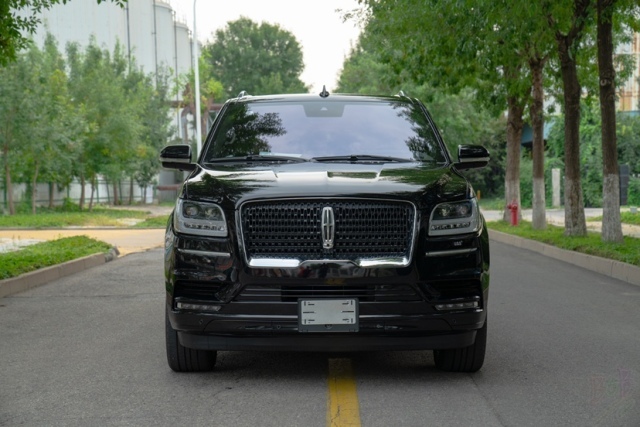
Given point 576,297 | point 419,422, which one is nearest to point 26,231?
point 576,297

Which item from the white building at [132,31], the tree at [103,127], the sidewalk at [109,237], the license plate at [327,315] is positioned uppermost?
the white building at [132,31]

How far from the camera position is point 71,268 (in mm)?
14852

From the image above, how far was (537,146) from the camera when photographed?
24750 mm


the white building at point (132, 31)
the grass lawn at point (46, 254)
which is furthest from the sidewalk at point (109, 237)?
the white building at point (132, 31)

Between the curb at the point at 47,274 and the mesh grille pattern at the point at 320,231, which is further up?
the mesh grille pattern at the point at 320,231

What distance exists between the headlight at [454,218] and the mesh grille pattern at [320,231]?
15 cm

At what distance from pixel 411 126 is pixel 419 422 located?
9.59ft

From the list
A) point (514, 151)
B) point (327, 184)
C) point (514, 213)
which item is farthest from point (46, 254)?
point (514, 151)

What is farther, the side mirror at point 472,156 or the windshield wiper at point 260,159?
the side mirror at point 472,156

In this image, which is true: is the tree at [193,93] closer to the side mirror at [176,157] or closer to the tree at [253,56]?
the tree at [253,56]

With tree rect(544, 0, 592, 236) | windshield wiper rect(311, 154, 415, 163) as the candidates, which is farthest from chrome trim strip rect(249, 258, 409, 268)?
tree rect(544, 0, 592, 236)

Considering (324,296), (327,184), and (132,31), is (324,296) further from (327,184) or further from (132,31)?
(132,31)

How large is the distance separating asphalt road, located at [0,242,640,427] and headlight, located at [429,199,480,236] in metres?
0.97

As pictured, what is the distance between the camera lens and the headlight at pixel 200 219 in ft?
19.2
